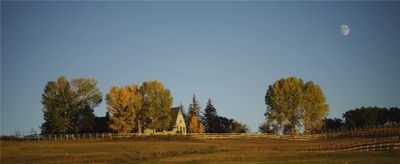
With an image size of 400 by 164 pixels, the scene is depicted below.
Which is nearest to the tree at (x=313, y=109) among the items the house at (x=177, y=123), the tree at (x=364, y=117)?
the tree at (x=364, y=117)

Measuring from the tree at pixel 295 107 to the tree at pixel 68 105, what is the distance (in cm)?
4000

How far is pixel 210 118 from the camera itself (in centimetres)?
12562

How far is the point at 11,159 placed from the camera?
149 ft

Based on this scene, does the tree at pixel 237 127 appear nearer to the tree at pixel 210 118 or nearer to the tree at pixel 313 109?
the tree at pixel 210 118

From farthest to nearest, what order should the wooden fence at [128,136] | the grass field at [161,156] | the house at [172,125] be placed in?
1. the house at [172,125]
2. the wooden fence at [128,136]
3. the grass field at [161,156]

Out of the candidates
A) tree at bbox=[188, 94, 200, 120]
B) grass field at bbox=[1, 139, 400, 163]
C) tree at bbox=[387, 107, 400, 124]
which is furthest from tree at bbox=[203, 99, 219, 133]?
grass field at bbox=[1, 139, 400, 163]

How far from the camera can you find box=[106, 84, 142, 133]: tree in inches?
3307

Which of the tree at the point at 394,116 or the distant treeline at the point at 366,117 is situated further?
the tree at the point at 394,116

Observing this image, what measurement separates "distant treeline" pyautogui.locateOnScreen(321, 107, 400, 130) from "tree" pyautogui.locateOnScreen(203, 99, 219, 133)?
3105 cm

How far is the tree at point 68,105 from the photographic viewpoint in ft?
269

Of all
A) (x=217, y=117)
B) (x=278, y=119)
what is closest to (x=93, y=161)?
(x=278, y=119)

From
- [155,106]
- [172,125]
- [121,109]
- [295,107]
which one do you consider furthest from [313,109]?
[121,109]

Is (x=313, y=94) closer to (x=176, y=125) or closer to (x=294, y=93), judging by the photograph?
(x=294, y=93)

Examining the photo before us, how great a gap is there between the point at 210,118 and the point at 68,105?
51.0m
